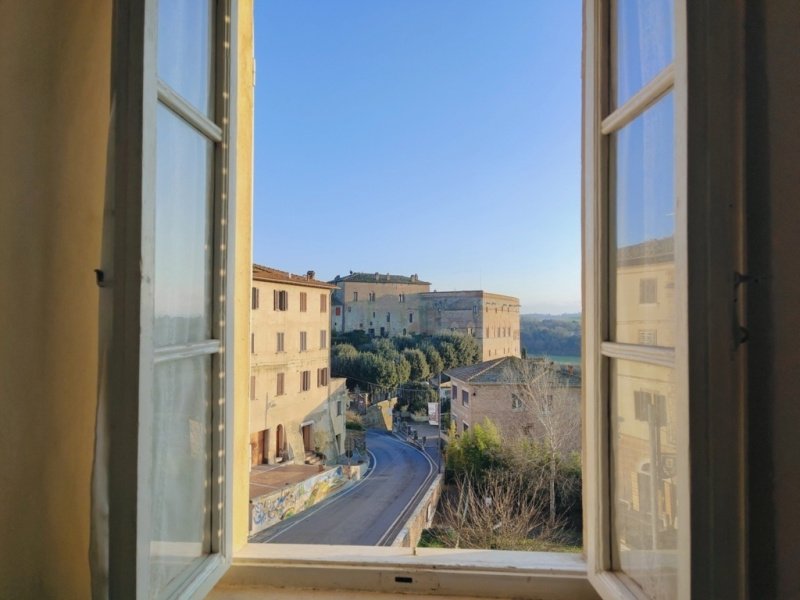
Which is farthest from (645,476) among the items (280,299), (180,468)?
(280,299)

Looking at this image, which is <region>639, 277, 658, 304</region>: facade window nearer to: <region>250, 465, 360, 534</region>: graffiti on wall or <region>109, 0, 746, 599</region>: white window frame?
<region>109, 0, 746, 599</region>: white window frame

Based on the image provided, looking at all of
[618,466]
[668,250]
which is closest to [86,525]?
[618,466]

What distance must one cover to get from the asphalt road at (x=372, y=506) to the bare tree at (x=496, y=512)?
15cm

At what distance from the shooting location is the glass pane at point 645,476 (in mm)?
797

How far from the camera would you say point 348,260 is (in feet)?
7.14

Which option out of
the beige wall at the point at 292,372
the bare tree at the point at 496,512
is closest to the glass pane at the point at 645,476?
the bare tree at the point at 496,512

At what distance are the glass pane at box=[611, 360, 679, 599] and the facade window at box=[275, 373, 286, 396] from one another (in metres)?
1.16

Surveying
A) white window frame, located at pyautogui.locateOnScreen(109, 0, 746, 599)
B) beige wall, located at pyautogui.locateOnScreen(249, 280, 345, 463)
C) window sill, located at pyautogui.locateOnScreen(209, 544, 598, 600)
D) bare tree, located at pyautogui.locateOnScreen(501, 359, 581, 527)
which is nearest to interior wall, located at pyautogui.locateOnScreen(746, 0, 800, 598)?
white window frame, located at pyautogui.locateOnScreen(109, 0, 746, 599)

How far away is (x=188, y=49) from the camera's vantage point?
979 mm

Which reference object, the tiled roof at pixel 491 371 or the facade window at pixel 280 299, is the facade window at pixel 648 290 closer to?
the tiled roof at pixel 491 371

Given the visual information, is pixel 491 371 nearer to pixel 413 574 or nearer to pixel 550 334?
pixel 550 334

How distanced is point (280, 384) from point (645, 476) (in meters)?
1.25

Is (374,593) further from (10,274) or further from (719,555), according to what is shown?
(10,274)

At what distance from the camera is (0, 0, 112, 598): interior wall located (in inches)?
34.3
